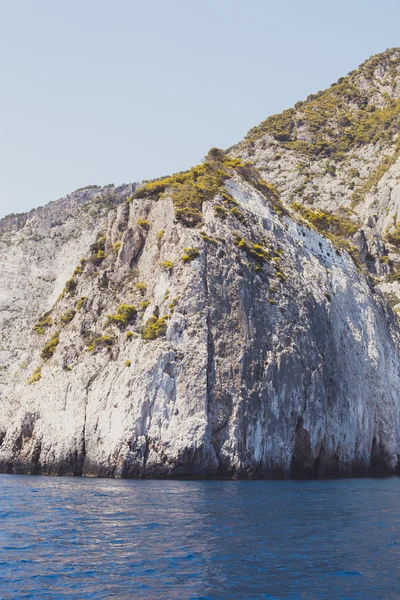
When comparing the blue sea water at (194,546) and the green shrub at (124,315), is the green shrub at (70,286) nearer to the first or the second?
the green shrub at (124,315)

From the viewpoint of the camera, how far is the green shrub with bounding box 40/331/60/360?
60781mm

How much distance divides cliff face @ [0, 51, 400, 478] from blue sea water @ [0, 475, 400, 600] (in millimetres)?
11942

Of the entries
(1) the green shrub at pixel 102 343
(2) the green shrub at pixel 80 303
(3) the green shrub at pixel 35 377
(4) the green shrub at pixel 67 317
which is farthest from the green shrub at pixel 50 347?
(1) the green shrub at pixel 102 343

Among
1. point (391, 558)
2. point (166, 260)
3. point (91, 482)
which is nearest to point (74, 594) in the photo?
point (391, 558)

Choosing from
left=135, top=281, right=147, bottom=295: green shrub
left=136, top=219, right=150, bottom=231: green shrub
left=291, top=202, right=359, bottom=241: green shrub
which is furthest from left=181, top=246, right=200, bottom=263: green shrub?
left=291, top=202, right=359, bottom=241: green shrub

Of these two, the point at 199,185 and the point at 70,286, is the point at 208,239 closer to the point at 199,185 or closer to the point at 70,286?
the point at 199,185

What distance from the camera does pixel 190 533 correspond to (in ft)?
74.4

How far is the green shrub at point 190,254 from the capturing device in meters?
54.5

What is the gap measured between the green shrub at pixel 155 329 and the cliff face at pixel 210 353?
13 centimetres

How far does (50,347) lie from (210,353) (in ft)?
62.7

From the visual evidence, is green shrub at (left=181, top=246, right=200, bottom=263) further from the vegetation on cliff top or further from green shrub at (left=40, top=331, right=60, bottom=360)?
green shrub at (left=40, top=331, right=60, bottom=360)

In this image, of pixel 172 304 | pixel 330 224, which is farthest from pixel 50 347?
pixel 330 224

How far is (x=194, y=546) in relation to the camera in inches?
804

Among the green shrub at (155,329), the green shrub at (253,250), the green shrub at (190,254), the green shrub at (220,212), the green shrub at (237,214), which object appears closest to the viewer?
the green shrub at (155,329)
